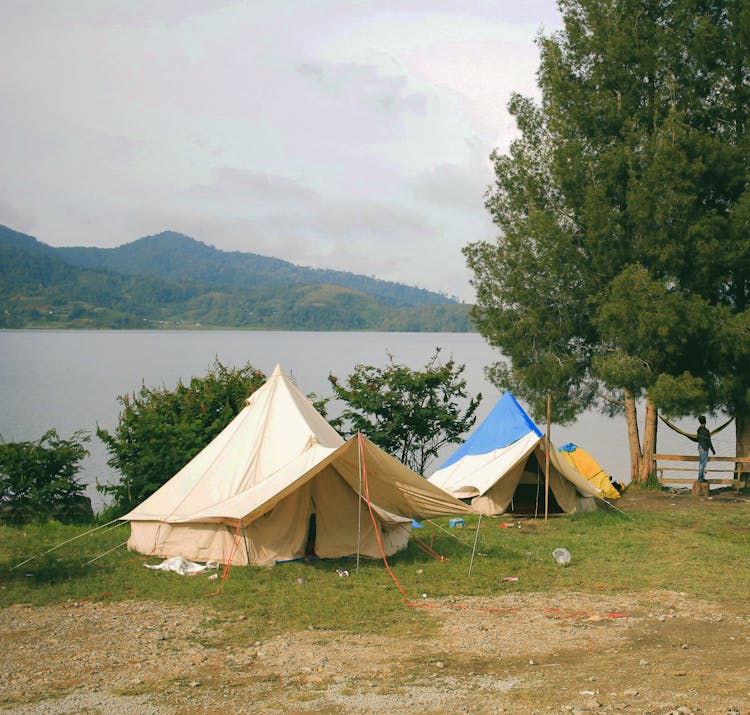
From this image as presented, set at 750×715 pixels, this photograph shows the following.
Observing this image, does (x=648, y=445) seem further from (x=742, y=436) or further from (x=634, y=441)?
(x=742, y=436)

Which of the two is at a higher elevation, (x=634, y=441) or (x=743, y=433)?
(x=743, y=433)

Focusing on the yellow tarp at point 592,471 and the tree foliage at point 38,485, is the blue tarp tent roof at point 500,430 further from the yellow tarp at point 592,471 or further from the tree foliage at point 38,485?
the tree foliage at point 38,485

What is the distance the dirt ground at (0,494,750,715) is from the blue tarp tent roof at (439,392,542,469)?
8.24 metres

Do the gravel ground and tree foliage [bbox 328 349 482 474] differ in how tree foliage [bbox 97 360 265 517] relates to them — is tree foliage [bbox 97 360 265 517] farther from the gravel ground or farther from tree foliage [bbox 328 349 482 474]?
the gravel ground

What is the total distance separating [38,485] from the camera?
640 inches

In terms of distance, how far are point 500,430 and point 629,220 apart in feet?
20.9

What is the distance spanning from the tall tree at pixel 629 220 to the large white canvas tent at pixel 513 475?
3293 millimetres

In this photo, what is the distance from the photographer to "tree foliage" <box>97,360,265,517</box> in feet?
55.7

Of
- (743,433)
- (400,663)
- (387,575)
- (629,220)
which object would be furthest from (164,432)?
(743,433)

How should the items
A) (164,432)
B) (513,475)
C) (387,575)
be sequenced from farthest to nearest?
(513,475)
(164,432)
(387,575)

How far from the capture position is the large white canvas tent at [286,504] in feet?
40.1

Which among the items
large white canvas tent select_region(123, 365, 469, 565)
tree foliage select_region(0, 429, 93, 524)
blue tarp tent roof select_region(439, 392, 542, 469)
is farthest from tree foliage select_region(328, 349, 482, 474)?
large white canvas tent select_region(123, 365, 469, 565)

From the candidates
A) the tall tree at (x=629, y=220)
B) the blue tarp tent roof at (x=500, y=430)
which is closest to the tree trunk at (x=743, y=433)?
the tall tree at (x=629, y=220)

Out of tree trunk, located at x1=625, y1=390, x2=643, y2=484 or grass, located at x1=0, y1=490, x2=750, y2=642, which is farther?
tree trunk, located at x1=625, y1=390, x2=643, y2=484
